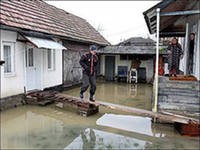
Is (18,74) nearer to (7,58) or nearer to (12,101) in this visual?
(7,58)

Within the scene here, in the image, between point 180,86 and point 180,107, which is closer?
point 180,107

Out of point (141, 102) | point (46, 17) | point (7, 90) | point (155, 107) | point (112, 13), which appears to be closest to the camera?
point (155, 107)

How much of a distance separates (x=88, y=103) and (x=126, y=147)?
9.57 feet

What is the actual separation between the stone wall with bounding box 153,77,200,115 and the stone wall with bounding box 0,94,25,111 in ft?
17.5

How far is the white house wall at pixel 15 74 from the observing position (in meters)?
8.18

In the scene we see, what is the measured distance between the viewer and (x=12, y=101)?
8570 millimetres

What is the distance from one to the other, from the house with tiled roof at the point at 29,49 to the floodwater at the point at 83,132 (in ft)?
4.97

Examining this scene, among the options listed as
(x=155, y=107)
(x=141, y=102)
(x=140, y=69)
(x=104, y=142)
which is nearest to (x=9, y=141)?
(x=104, y=142)

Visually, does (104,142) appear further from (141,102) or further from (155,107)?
(141,102)

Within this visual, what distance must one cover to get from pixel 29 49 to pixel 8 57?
5.15ft

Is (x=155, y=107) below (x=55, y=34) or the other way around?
below

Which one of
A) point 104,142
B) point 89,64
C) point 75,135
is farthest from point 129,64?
point 104,142

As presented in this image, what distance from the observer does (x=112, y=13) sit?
51.5 metres

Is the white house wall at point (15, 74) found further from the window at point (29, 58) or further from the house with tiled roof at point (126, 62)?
the house with tiled roof at point (126, 62)
